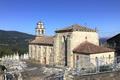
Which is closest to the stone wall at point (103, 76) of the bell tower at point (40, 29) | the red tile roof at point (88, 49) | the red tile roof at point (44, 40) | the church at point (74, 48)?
the church at point (74, 48)

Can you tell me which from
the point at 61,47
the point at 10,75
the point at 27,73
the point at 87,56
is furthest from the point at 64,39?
the point at 10,75

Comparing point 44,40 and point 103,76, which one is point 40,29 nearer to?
point 44,40

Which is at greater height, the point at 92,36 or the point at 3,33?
the point at 3,33

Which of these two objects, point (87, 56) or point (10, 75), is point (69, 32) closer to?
point (87, 56)

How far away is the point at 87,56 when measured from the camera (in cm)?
3047

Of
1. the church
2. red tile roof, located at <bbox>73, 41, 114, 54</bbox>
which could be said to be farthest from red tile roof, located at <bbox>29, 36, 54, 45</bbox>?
red tile roof, located at <bbox>73, 41, 114, 54</bbox>

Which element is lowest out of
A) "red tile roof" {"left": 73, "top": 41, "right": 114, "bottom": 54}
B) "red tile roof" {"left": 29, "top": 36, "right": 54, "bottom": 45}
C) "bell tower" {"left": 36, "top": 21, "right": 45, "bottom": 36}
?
"red tile roof" {"left": 73, "top": 41, "right": 114, "bottom": 54}

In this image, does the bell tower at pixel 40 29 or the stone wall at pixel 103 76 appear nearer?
the stone wall at pixel 103 76

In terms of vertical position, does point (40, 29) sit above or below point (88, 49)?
above

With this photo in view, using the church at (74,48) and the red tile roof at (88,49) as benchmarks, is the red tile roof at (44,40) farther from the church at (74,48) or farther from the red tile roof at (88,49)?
the red tile roof at (88,49)

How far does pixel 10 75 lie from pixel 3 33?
118821 mm

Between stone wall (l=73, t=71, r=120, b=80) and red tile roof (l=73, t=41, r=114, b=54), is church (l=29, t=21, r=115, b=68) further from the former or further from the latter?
stone wall (l=73, t=71, r=120, b=80)

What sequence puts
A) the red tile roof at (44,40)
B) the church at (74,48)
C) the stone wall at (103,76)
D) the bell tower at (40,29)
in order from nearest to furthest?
the stone wall at (103,76), the church at (74,48), the red tile roof at (44,40), the bell tower at (40,29)

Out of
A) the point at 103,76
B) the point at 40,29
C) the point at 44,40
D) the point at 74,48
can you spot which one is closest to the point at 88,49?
the point at 74,48
